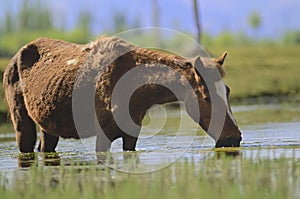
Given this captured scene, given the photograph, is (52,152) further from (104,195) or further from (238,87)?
(238,87)

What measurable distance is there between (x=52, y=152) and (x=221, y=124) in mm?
3356

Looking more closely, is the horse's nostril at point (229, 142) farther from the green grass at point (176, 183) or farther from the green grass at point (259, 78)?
the green grass at point (259, 78)

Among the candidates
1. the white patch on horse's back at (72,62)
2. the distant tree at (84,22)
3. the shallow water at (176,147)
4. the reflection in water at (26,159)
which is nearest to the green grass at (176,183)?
the shallow water at (176,147)

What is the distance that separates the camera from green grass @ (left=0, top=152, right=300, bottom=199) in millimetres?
8828

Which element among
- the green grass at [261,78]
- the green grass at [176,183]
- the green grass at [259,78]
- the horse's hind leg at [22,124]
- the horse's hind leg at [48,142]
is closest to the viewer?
the green grass at [176,183]

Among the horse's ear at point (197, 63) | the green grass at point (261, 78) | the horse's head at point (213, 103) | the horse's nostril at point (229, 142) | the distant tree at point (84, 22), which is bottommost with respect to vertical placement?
the green grass at point (261, 78)

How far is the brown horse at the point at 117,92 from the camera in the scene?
13.0 m

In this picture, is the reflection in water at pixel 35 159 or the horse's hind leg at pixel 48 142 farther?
the horse's hind leg at pixel 48 142

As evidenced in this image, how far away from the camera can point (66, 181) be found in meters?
10.4

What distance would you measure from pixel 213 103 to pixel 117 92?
1.38 meters

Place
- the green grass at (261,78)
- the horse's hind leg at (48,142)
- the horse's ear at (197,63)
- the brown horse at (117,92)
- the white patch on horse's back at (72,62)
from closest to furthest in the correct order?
the horse's ear at (197,63) → the brown horse at (117,92) → the white patch on horse's back at (72,62) → the horse's hind leg at (48,142) → the green grass at (261,78)

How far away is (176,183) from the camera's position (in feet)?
31.2

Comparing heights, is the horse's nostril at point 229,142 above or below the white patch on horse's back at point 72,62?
Answer: below

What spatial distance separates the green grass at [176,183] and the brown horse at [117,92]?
1777 millimetres
